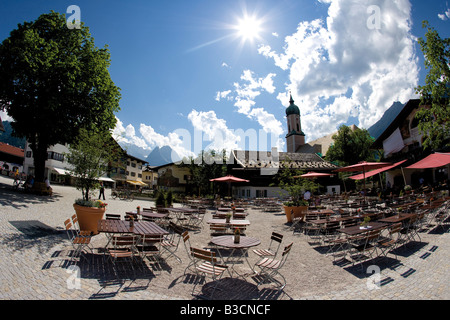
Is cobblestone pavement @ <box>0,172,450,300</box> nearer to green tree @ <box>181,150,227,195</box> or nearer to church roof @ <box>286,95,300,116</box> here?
green tree @ <box>181,150,227,195</box>

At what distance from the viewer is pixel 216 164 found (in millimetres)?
31156

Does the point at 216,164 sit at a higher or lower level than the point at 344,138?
lower

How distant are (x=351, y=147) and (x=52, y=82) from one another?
44711mm

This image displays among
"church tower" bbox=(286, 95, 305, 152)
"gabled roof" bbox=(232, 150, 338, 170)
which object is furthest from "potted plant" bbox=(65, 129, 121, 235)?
"church tower" bbox=(286, 95, 305, 152)

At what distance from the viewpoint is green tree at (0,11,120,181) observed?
14.5m

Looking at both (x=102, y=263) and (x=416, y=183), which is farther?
(x=416, y=183)

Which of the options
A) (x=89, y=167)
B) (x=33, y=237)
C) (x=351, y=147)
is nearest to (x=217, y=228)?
(x=89, y=167)

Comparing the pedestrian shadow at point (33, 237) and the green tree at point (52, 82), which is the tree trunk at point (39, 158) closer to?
the green tree at point (52, 82)

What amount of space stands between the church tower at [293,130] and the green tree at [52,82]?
62911 millimetres

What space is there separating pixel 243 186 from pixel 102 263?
25086 millimetres

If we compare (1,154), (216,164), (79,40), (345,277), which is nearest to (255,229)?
(345,277)

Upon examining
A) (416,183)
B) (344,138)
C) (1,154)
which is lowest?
(416,183)

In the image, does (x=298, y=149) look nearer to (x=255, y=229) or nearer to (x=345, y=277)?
(x=255, y=229)
